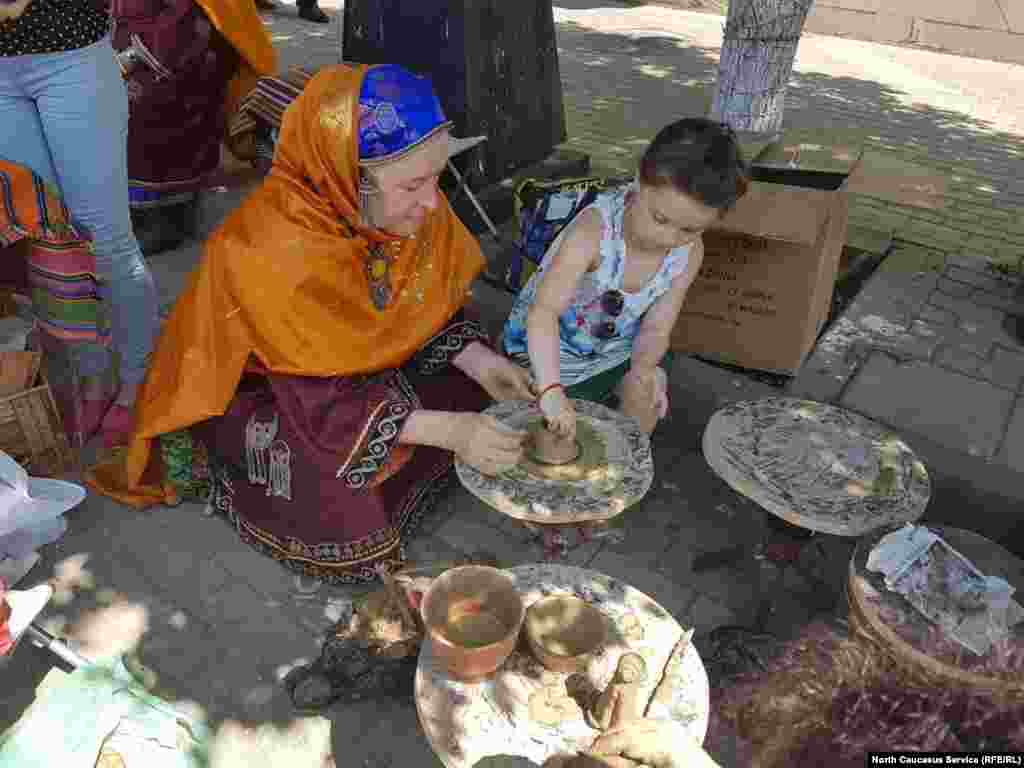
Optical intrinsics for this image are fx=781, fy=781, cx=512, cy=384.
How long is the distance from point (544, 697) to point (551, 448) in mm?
645

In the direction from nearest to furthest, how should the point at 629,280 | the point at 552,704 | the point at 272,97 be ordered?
the point at 552,704, the point at 629,280, the point at 272,97

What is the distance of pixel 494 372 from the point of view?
9.16 feet

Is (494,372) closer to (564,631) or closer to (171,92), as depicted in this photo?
(564,631)

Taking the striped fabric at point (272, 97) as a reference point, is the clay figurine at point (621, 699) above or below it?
below

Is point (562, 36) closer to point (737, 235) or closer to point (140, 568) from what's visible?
point (737, 235)

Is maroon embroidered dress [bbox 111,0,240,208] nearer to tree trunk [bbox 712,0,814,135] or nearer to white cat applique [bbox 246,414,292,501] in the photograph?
white cat applique [bbox 246,414,292,501]

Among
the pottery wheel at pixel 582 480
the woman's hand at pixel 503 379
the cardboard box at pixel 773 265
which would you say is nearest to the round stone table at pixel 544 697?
the pottery wheel at pixel 582 480

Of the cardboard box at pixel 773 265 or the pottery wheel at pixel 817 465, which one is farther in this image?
the cardboard box at pixel 773 265

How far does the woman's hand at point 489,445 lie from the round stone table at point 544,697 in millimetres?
360

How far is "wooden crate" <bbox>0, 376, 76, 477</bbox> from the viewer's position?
2.81 meters

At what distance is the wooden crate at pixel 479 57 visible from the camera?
385 cm

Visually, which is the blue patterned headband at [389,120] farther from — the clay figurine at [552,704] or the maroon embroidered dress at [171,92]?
the maroon embroidered dress at [171,92]

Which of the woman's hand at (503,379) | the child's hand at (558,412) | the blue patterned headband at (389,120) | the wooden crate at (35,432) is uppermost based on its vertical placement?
the blue patterned headband at (389,120)

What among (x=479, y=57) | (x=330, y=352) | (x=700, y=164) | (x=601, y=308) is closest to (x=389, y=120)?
(x=330, y=352)
